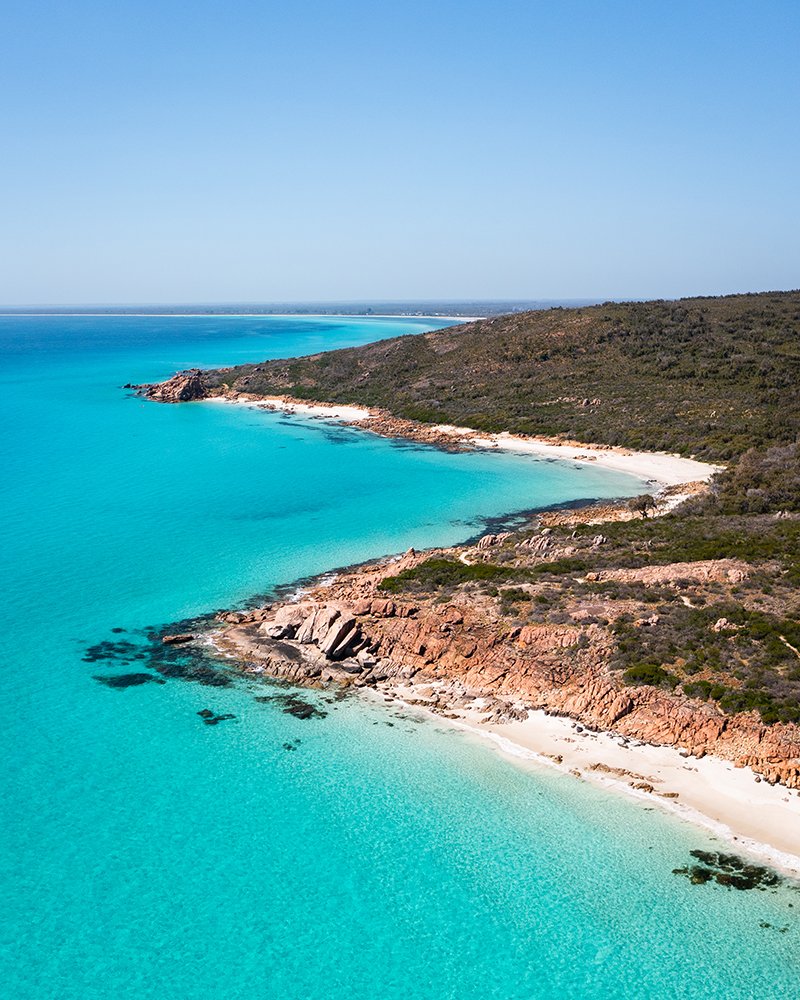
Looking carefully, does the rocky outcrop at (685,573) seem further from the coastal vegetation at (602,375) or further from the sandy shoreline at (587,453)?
the coastal vegetation at (602,375)

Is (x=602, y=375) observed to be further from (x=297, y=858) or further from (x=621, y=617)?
(x=297, y=858)

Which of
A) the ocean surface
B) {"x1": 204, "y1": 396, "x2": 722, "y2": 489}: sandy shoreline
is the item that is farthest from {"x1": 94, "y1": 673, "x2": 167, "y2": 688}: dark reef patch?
{"x1": 204, "y1": 396, "x2": 722, "y2": 489}: sandy shoreline

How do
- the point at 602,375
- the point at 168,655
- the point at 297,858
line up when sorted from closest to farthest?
the point at 297,858 < the point at 168,655 < the point at 602,375

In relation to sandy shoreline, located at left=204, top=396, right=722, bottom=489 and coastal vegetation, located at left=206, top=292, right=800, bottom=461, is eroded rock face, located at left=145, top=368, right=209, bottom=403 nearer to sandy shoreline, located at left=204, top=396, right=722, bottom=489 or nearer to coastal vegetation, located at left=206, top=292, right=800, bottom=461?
coastal vegetation, located at left=206, top=292, right=800, bottom=461

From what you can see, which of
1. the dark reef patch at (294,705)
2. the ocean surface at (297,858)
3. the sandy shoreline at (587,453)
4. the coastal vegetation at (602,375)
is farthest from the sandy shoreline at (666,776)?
the coastal vegetation at (602,375)

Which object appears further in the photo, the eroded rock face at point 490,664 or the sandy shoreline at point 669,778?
the eroded rock face at point 490,664

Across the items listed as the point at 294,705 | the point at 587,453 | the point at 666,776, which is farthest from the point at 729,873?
the point at 587,453
